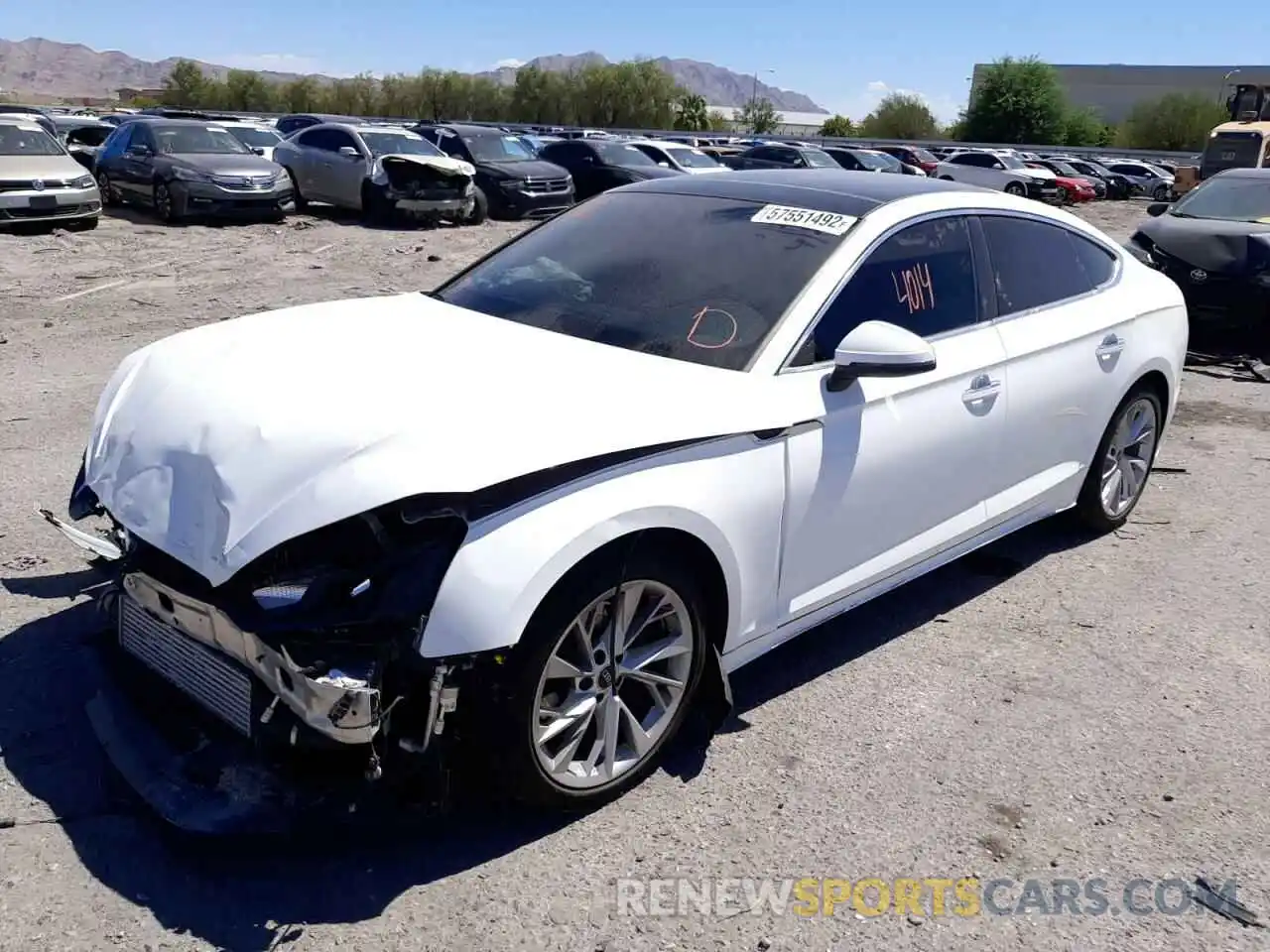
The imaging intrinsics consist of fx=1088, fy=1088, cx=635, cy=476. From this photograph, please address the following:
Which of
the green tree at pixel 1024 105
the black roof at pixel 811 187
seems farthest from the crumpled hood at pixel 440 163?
the green tree at pixel 1024 105

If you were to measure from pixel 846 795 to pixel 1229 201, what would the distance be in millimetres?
10010

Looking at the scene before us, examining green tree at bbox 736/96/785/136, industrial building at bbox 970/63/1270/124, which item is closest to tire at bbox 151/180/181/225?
green tree at bbox 736/96/785/136

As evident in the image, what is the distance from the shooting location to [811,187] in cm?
421

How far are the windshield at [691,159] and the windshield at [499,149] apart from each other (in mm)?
3222

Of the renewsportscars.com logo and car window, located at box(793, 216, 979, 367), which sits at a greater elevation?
car window, located at box(793, 216, 979, 367)

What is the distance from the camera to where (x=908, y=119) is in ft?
280

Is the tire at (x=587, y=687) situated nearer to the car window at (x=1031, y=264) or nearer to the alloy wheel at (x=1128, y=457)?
the car window at (x=1031, y=264)

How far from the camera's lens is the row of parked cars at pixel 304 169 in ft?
48.1

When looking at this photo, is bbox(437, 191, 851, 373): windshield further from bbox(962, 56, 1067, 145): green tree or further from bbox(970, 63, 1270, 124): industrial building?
bbox(970, 63, 1270, 124): industrial building

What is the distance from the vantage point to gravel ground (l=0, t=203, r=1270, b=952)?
269 cm

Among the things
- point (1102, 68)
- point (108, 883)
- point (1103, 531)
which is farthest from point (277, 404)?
point (1102, 68)

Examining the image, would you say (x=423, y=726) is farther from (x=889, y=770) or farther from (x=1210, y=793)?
(x=1210, y=793)

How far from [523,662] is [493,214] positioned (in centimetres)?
1735

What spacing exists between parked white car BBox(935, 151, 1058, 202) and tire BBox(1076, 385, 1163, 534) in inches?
1022
